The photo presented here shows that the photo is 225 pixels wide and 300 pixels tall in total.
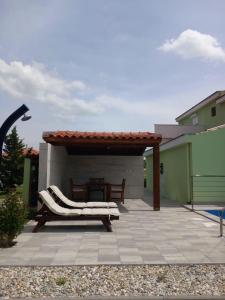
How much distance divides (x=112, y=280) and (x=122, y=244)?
7.41ft

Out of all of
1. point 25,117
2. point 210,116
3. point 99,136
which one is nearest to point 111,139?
point 99,136

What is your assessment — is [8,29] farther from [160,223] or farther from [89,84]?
[160,223]

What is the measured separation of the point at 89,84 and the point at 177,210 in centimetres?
608

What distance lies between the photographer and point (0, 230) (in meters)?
6.97

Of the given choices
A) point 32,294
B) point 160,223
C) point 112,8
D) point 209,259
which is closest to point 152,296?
point 32,294

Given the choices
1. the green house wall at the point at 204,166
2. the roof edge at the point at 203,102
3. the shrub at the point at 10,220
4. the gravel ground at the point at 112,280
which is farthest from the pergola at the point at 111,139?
the roof edge at the point at 203,102

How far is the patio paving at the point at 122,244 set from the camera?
5883 mm

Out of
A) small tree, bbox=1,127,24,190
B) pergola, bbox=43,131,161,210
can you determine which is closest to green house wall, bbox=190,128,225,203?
pergola, bbox=43,131,161,210

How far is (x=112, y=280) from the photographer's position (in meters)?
4.87

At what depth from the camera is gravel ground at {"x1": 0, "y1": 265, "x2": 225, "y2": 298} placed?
448 cm

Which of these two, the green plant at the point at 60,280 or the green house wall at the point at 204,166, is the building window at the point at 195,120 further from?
the green plant at the point at 60,280

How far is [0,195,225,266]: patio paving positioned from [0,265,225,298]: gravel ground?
1.01 ft

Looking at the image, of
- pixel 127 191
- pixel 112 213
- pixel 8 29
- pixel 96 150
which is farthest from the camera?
pixel 127 191

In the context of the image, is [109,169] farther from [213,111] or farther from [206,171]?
[213,111]
